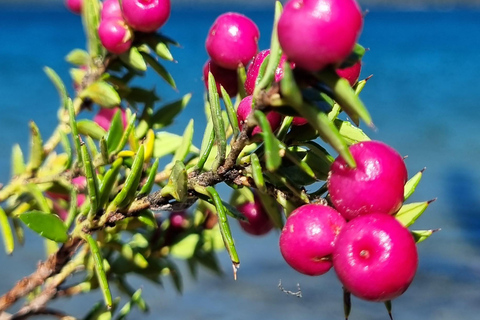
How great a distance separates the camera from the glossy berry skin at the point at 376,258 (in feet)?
0.99

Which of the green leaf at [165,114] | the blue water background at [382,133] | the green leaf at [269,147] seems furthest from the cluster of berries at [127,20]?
the blue water background at [382,133]

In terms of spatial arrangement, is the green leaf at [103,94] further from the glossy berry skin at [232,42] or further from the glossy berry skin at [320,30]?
the glossy berry skin at [320,30]

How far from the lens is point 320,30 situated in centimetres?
27

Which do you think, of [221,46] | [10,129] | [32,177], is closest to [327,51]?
[221,46]

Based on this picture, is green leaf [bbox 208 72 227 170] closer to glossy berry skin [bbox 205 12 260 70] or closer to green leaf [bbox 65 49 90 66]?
glossy berry skin [bbox 205 12 260 70]

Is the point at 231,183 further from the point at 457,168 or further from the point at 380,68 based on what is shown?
the point at 380,68

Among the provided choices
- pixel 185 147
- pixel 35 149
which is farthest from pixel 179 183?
pixel 35 149

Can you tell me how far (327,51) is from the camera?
0.88 feet

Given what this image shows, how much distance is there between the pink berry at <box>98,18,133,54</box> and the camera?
51 cm

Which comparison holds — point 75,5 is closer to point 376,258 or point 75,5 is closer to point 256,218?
point 256,218

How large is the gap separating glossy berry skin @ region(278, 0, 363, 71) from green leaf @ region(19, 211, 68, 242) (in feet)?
0.75

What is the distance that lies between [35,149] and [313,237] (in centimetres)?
35

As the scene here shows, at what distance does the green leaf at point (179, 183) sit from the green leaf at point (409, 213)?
0.13 m

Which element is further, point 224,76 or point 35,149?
point 35,149
